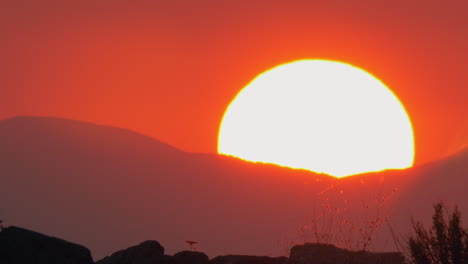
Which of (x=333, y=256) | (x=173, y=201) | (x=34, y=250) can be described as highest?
(x=173, y=201)

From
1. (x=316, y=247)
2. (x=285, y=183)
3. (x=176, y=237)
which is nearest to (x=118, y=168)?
(x=176, y=237)

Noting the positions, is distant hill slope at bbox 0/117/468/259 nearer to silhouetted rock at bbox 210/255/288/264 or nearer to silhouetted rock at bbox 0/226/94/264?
silhouetted rock at bbox 210/255/288/264

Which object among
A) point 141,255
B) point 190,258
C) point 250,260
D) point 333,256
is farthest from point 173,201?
point 250,260

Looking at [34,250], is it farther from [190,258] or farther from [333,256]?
[333,256]

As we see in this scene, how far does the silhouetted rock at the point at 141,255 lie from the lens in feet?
32.5

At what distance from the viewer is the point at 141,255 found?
9984mm

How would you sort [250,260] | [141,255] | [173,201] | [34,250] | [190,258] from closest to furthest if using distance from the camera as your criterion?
[34,250] → [250,260] → [190,258] → [141,255] → [173,201]

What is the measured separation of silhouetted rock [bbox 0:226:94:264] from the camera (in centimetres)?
907

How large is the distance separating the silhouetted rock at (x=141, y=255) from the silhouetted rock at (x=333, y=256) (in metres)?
1.69

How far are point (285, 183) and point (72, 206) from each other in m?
53.4

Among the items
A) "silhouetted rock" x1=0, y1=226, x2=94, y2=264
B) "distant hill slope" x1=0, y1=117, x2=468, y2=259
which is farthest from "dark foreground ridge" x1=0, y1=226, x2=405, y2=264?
"distant hill slope" x1=0, y1=117, x2=468, y2=259

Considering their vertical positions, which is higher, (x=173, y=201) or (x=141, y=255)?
(x=173, y=201)

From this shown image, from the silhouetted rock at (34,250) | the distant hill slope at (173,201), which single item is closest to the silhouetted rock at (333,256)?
the silhouetted rock at (34,250)

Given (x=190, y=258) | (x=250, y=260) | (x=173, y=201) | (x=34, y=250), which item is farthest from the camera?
(x=173, y=201)
